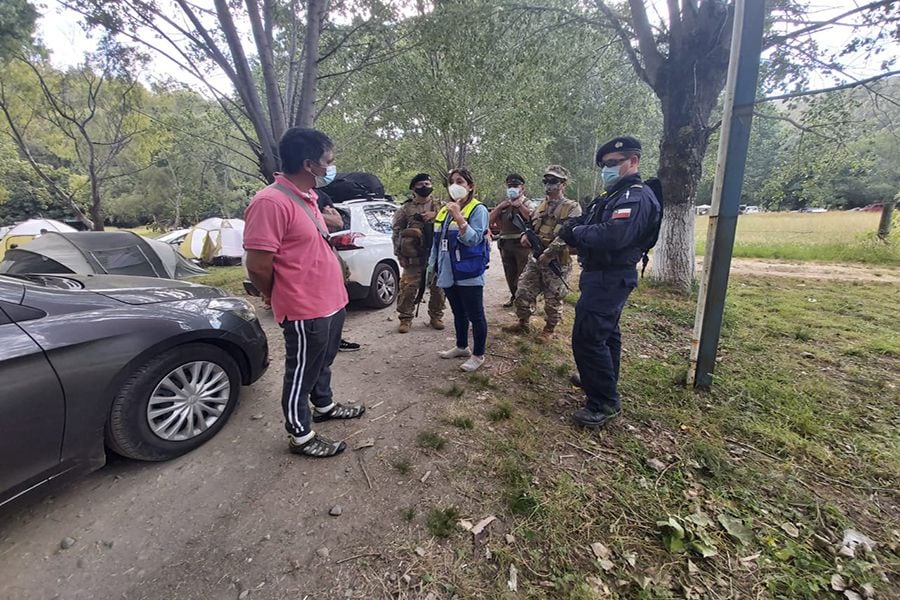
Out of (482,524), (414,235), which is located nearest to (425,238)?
(414,235)

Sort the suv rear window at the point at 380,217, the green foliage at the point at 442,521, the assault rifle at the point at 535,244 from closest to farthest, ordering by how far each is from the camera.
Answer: the green foliage at the point at 442,521 → the assault rifle at the point at 535,244 → the suv rear window at the point at 380,217

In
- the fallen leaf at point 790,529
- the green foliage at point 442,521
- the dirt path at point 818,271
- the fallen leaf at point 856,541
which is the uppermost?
the dirt path at point 818,271

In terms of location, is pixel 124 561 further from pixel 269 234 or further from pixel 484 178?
pixel 484 178

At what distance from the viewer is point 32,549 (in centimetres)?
178

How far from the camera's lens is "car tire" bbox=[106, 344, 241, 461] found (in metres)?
2.12

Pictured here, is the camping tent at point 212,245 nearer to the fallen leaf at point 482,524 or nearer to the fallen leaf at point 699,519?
the fallen leaf at point 482,524

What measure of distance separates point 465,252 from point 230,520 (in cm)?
247

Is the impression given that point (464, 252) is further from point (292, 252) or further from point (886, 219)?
point (886, 219)

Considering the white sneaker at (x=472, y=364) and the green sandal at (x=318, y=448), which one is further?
the white sneaker at (x=472, y=364)

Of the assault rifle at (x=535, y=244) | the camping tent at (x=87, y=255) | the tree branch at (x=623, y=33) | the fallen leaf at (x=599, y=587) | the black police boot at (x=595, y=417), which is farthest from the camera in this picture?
the camping tent at (x=87, y=255)

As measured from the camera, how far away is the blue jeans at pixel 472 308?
342cm

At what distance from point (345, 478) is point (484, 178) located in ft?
45.5

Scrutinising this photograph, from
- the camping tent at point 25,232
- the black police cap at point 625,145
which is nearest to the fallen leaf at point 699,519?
the black police cap at point 625,145

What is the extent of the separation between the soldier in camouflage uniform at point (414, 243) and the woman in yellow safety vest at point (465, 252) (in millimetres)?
805
